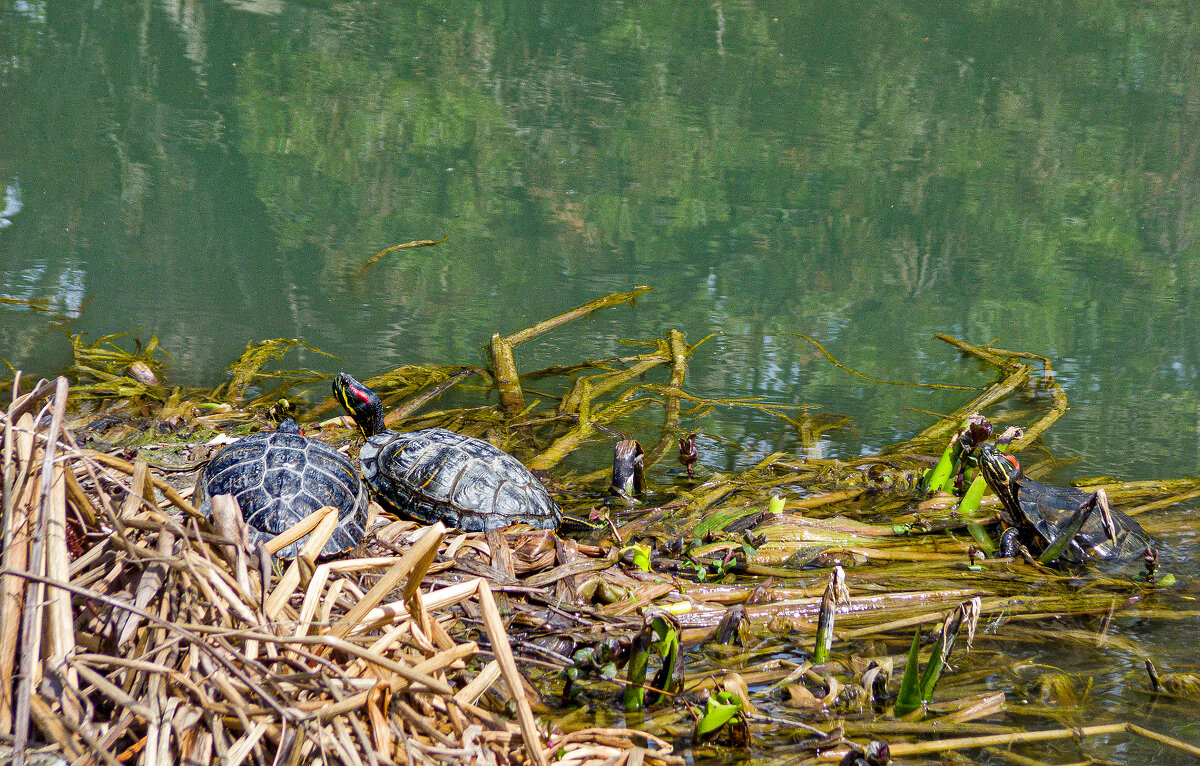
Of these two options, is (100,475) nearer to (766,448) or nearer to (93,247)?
(766,448)

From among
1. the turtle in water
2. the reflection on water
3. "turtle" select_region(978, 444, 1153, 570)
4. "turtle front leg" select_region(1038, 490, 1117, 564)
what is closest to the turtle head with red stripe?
the turtle in water

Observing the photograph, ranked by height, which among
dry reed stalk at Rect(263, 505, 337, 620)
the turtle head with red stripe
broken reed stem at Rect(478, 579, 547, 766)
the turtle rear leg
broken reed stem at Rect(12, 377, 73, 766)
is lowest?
the turtle rear leg

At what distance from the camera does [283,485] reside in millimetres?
2920

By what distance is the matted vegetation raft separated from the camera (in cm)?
143

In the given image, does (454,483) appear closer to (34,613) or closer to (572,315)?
(34,613)

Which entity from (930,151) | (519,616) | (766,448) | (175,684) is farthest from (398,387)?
(930,151)

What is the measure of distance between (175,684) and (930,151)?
10.3 meters

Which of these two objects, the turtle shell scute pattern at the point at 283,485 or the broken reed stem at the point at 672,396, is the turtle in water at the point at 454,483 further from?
the broken reed stem at the point at 672,396

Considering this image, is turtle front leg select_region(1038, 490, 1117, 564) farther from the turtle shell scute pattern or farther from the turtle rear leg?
the turtle shell scute pattern

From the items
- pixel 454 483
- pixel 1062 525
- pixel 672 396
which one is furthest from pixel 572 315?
pixel 1062 525

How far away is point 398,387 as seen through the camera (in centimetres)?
470

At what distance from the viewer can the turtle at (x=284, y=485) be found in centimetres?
283

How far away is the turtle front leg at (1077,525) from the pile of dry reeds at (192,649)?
6.36 feet

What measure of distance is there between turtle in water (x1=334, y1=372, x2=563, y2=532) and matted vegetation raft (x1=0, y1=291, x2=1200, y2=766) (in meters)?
0.11
